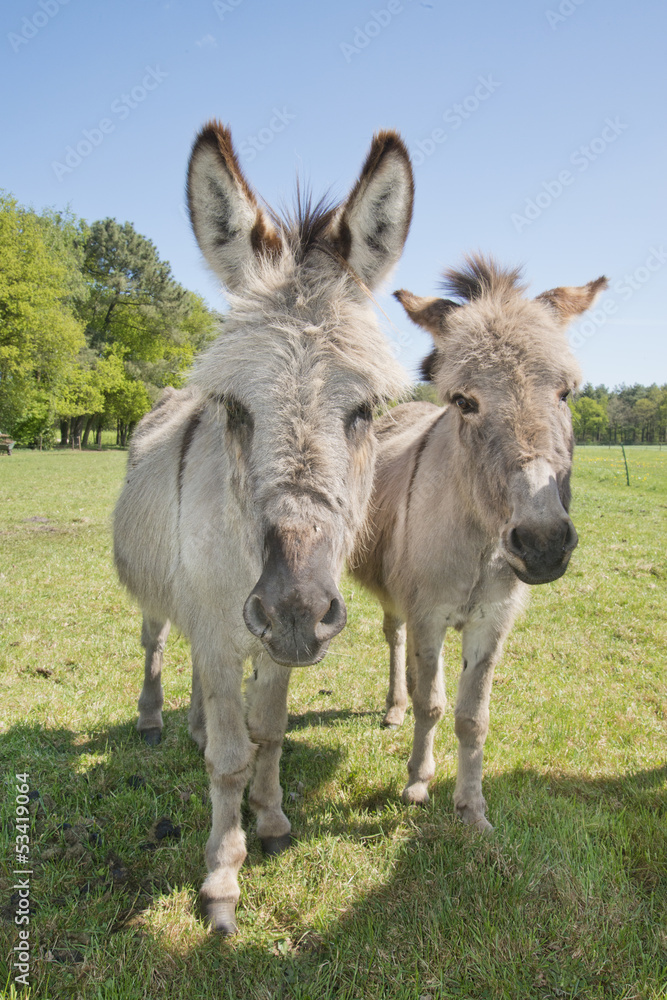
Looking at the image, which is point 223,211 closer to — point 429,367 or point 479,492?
point 429,367

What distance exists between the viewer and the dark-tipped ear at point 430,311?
3.21 m

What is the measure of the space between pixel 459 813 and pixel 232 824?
131cm

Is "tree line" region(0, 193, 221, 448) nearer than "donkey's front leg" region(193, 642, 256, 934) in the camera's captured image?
No

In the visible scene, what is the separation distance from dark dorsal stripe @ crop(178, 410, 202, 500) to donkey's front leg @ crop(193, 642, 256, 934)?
893 mm

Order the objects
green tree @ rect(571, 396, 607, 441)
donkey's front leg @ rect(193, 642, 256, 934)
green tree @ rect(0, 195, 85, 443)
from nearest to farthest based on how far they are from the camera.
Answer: donkey's front leg @ rect(193, 642, 256, 934), green tree @ rect(0, 195, 85, 443), green tree @ rect(571, 396, 607, 441)

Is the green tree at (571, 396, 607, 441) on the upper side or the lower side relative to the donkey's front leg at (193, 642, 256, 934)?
upper

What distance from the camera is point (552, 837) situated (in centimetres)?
275

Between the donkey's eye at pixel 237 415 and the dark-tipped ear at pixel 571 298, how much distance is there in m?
2.05

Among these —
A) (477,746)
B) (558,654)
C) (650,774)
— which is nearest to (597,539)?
(558,654)

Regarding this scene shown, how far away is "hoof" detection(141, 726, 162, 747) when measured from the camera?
12.9 feet

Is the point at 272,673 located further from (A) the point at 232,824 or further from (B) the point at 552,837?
(B) the point at 552,837

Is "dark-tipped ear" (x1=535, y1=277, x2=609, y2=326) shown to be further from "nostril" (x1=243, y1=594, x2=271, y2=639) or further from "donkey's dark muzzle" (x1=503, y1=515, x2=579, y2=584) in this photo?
"nostril" (x1=243, y1=594, x2=271, y2=639)

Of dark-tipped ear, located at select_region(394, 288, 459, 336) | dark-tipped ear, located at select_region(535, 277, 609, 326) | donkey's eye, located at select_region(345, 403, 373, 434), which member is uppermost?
dark-tipped ear, located at select_region(535, 277, 609, 326)

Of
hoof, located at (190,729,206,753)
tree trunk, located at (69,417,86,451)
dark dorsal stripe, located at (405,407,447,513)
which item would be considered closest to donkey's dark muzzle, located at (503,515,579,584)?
dark dorsal stripe, located at (405,407,447,513)
